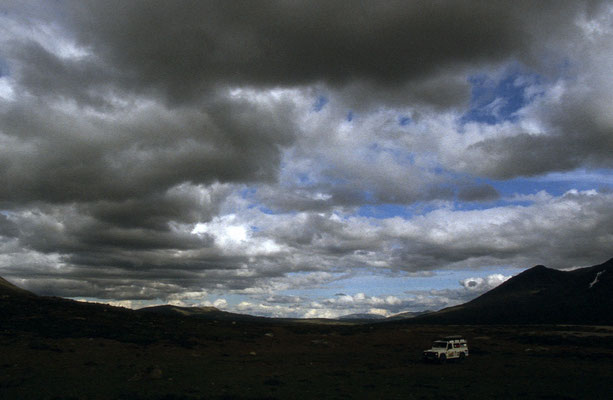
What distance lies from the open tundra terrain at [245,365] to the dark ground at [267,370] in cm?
8

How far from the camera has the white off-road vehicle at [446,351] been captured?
43478 millimetres

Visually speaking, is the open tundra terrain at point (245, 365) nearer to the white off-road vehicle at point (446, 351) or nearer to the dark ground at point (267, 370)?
the dark ground at point (267, 370)

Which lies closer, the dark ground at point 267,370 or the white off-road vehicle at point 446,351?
the dark ground at point 267,370

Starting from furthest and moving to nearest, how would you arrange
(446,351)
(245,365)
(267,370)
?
(446,351) < (245,365) < (267,370)

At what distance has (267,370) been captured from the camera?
3656 centimetres

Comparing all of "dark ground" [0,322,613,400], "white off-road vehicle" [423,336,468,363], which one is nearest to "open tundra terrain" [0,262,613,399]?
"dark ground" [0,322,613,400]

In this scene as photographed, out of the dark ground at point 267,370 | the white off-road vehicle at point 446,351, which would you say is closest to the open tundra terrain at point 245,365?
the dark ground at point 267,370

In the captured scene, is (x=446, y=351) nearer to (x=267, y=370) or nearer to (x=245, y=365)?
(x=267, y=370)

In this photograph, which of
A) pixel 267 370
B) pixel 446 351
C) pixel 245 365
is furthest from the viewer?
pixel 446 351

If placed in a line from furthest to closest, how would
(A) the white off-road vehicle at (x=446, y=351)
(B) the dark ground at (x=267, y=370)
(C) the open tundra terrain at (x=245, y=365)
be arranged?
→ 1. (A) the white off-road vehicle at (x=446, y=351)
2. (C) the open tundra terrain at (x=245, y=365)
3. (B) the dark ground at (x=267, y=370)

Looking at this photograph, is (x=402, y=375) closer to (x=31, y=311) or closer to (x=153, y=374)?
(x=153, y=374)

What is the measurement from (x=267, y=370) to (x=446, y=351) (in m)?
20.2

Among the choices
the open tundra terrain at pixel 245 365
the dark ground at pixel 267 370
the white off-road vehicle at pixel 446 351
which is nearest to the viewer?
the dark ground at pixel 267 370

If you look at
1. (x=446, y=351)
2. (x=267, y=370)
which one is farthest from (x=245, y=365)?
(x=446, y=351)
